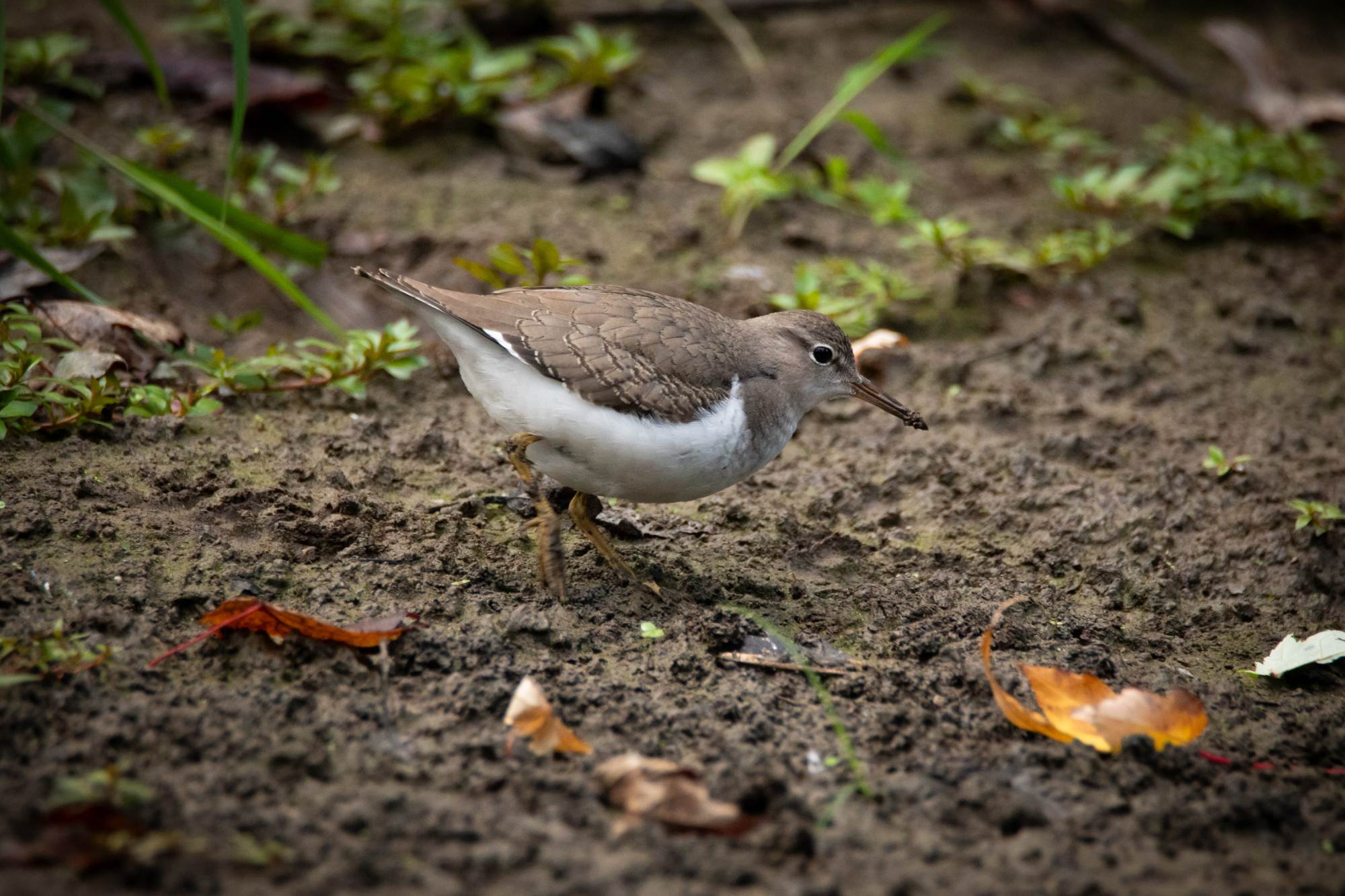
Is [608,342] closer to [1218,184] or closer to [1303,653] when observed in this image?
[1303,653]

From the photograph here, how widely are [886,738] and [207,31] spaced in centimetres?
599

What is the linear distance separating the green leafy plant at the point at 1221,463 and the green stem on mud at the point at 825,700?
2.23 m

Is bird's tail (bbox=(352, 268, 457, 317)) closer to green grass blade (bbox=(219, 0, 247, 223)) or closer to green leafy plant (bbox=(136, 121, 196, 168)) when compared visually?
green grass blade (bbox=(219, 0, 247, 223))

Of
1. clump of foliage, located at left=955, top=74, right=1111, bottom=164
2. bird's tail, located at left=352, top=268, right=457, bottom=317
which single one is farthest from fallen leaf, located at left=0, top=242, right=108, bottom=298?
clump of foliage, located at left=955, top=74, right=1111, bottom=164

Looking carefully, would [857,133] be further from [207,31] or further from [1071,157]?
[207,31]

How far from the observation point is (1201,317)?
19.4 ft

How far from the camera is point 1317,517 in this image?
172 inches

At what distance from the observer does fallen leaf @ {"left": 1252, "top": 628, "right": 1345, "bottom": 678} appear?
3711 millimetres

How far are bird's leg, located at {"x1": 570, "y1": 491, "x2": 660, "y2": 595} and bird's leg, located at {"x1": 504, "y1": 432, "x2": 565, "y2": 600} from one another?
189 millimetres

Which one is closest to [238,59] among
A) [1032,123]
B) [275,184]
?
[275,184]

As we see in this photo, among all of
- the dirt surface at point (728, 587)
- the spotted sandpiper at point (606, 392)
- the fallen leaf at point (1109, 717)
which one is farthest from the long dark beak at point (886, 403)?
the fallen leaf at point (1109, 717)

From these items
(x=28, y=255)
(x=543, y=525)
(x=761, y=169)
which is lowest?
(x=543, y=525)

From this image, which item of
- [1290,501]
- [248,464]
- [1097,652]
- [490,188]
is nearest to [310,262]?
[248,464]

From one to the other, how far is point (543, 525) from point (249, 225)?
2027 millimetres
